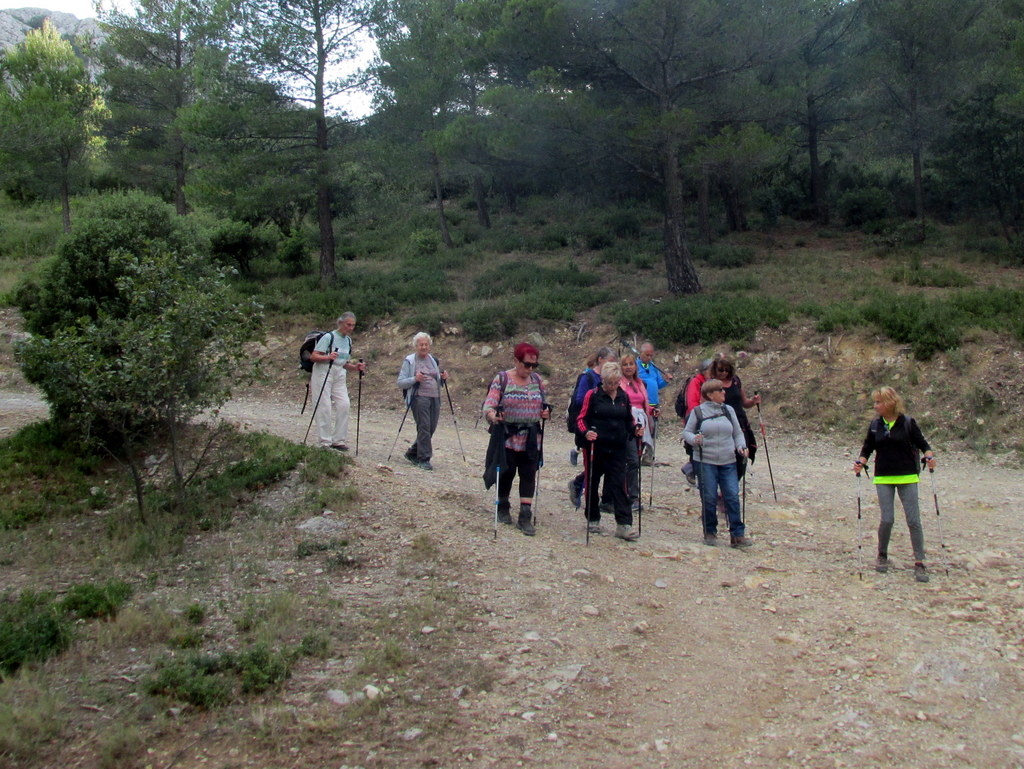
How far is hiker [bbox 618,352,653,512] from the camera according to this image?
8.72m

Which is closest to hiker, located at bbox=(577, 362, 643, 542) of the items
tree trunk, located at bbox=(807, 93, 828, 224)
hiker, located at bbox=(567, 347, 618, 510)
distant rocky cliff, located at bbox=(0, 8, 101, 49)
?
hiker, located at bbox=(567, 347, 618, 510)

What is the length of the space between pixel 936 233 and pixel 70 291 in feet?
75.8

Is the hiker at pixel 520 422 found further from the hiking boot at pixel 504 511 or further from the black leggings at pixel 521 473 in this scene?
the hiking boot at pixel 504 511

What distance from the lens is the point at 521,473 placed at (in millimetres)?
8102

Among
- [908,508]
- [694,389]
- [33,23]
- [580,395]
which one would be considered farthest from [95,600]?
[33,23]

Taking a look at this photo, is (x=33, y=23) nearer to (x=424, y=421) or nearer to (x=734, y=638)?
(x=424, y=421)

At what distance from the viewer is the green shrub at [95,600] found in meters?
5.89

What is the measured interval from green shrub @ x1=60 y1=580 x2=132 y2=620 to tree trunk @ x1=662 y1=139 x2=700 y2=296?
15.7 meters

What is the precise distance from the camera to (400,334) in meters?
20.3

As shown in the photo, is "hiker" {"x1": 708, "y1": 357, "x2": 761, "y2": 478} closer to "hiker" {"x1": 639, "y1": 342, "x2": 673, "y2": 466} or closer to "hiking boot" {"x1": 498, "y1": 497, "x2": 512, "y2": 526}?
"hiker" {"x1": 639, "y1": 342, "x2": 673, "y2": 466}

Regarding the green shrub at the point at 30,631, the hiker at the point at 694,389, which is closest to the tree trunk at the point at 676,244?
the hiker at the point at 694,389

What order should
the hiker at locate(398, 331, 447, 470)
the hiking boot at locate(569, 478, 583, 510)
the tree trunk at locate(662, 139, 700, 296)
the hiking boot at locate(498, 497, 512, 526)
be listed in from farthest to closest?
the tree trunk at locate(662, 139, 700, 296) < the hiker at locate(398, 331, 447, 470) < the hiking boot at locate(569, 478, 583, 510) < the hiking boot at locate(498, 497, 512, 526)

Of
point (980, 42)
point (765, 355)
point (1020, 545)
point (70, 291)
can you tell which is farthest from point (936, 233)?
point (70, 291)

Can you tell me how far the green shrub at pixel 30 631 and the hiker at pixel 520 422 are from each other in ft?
12.5
